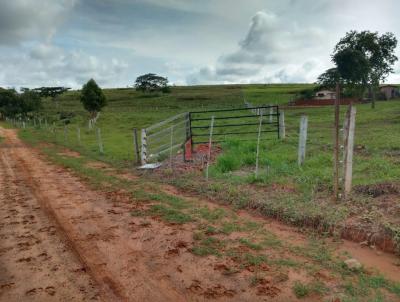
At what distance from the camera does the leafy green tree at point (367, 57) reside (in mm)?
44656

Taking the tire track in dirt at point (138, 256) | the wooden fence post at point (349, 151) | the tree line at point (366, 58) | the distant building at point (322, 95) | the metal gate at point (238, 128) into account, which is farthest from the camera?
the distant building at point (322, 95)

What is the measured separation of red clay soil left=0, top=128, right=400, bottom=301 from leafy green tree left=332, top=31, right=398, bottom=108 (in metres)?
44.2

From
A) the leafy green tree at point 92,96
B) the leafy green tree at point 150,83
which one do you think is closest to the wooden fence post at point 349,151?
the leafy green tree at point 92,96

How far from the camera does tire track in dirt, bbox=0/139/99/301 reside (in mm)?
3766

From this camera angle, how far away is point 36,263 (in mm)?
4480

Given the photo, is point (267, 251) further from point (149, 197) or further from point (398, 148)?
point (398, 148)

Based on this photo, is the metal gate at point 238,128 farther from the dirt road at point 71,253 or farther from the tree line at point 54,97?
the tree line at point 54,97

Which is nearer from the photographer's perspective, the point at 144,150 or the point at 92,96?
the point at 144,150

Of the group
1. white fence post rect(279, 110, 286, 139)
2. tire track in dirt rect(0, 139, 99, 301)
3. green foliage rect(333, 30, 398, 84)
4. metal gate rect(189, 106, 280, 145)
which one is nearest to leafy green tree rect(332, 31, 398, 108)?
green foliage rect(333, 30, 398, 84)

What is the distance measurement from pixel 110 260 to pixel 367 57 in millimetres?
49499

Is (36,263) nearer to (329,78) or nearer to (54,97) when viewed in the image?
(329,78)

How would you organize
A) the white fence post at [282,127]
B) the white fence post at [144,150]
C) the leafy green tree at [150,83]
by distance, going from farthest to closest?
the leafy green tree at [150,83]
the white fence post at [282,127]
the white fence post at [144,150]

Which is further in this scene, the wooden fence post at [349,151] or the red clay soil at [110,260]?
the wooden fence post at [349,151]

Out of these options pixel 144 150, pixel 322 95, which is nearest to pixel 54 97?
pixel 322 95
